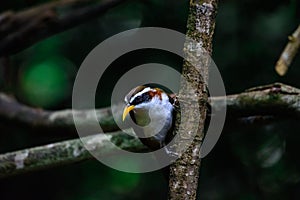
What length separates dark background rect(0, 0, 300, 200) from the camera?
4105 mm

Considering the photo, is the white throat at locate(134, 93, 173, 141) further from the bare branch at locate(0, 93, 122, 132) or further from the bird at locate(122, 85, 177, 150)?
the bare branch at locate(0, 93, 122, 132)

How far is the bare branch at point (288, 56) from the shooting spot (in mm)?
2832

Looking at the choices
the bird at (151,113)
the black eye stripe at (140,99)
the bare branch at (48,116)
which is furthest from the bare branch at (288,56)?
the bare branch at (48,116)

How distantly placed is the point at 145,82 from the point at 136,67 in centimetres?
36

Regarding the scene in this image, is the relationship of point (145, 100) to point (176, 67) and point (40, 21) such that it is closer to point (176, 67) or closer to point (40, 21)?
point (40, 21)

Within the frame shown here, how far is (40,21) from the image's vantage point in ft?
12.2

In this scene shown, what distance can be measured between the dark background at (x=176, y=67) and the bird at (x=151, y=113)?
1.34 m

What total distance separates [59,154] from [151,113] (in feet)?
2.87

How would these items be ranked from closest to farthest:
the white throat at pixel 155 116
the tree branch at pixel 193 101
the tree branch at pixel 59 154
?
1. the tree branch at pixel 193 101
2. the white throat at pixel 155 116
3. the tree branch at pixel 59 154

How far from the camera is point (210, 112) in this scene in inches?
109

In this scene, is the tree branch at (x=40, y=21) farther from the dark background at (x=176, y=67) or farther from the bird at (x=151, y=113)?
the bird at (x=151, y=113)

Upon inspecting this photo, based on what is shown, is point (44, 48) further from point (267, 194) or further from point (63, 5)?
point (267, 194)

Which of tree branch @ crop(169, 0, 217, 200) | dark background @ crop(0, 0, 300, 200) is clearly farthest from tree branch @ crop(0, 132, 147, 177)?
tree branch @ crop(169, 0, 217, 200)

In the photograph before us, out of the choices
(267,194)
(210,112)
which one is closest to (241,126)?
(210,112)
